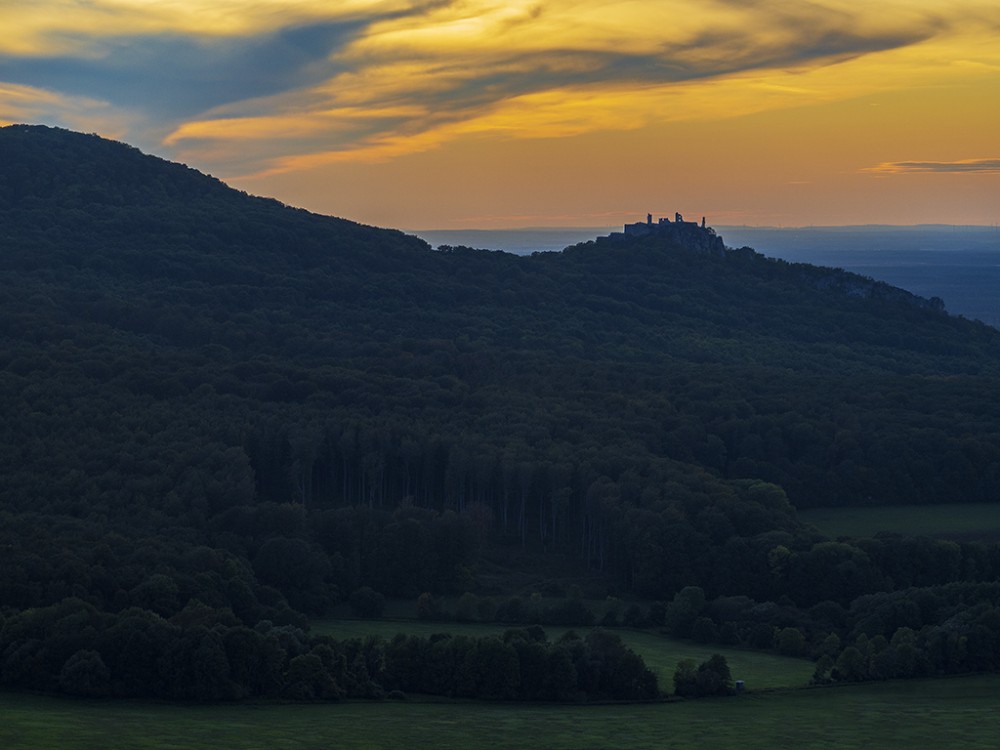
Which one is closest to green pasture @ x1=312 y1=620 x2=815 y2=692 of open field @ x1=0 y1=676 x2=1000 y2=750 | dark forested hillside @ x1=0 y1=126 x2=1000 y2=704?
dark forested hillside @ x1=0 y1=126 x2=1000 y2=704

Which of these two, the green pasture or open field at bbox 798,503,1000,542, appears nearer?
the green pasture

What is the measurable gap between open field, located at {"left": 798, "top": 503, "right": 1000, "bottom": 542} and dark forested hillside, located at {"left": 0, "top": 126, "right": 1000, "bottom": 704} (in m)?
2.49

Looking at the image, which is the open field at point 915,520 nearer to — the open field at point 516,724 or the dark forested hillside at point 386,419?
the dark forested hillside at point 386,419

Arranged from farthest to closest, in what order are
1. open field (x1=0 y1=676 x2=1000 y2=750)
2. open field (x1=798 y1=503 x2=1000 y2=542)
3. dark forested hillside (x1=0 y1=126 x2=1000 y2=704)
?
open field (x1=798 y1=503 x2=1000 y2=542) → dark forested hillside (x1=0 y1=126 x2=1000 y2=704) → open field (x1=0 y1=676 x2=1000 y2=750)

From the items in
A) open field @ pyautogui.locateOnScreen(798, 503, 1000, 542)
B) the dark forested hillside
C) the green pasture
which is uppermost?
the dark forested hillside

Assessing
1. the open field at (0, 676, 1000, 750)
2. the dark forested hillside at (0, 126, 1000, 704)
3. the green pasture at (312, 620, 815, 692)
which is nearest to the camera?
the open field at (0, 676, 1000, 750)

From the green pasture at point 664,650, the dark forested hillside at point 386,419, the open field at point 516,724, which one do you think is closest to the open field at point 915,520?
the dark forested hillside at point 386,419

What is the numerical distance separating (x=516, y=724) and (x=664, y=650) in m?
16.6

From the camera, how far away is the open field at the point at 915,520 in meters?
88.4

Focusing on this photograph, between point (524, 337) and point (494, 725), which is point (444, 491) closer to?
point (494, 725)

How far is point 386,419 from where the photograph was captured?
98062mm

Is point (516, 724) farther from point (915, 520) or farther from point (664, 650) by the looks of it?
point (915, 520)

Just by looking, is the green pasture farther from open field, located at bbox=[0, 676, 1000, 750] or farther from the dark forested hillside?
open field, located at bbox=[0, 676, 1000, 750]

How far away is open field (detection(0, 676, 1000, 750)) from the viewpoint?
45.5 m
